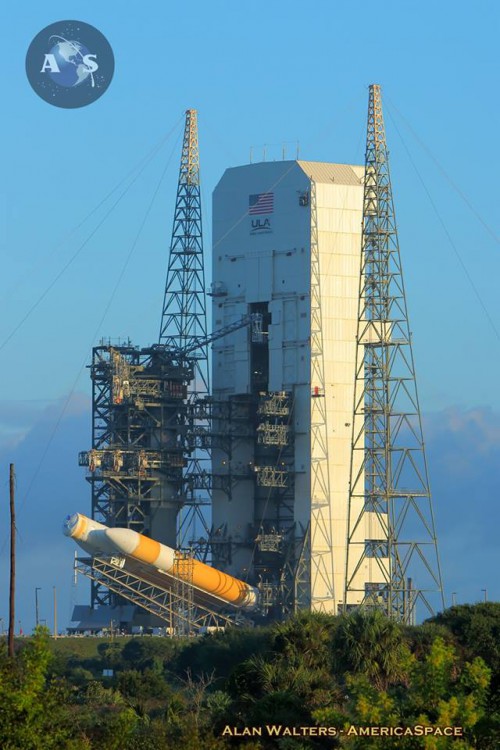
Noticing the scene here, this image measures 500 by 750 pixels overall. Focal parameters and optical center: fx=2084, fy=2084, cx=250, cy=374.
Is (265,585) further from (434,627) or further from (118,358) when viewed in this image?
(434,627)

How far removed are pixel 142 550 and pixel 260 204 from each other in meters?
27.3

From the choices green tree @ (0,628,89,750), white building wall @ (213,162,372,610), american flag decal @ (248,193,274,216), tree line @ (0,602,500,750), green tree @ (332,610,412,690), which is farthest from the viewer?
american flag decal @ (248,193,274,216)

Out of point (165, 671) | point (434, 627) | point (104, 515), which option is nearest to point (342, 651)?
point (434, 627)

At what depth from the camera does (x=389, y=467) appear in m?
125

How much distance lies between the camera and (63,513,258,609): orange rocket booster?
13062cm

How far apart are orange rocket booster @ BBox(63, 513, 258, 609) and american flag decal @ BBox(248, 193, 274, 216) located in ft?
82.0

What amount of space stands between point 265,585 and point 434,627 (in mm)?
34166

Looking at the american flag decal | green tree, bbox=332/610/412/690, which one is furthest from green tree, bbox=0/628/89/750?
the american flag decal

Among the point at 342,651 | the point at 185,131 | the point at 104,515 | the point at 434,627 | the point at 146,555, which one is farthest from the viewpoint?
the point at 185,131

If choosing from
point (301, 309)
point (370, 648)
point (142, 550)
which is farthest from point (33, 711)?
point (301, 309)

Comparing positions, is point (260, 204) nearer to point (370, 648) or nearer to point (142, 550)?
point (142, 550)

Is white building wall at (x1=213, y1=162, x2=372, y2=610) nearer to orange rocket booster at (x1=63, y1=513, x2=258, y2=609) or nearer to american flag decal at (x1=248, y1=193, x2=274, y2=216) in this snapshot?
american flag decal at (x1=248, y1=193, x2=274, y2=216)

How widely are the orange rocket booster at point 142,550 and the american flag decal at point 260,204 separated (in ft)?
82.0

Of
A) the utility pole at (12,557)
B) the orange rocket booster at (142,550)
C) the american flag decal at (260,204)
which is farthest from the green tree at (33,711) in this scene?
the american flag decal at (260,204)
